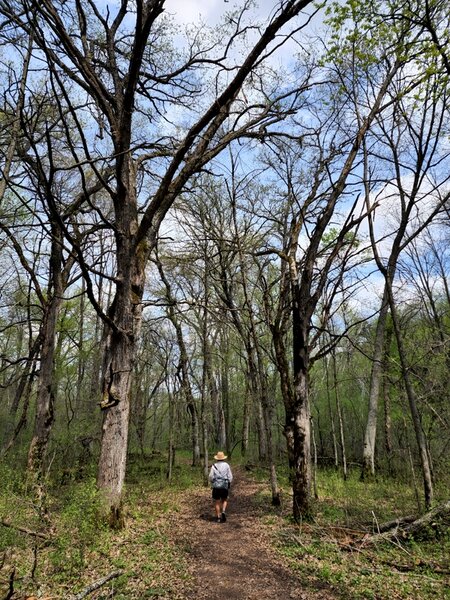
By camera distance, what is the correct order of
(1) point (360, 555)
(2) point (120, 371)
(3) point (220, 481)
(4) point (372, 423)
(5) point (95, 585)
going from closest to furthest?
(5) point (95, 585), (1) point (360, 555), (2) point (120, 371), (3) point (220, 481), (4) point (372, 423)

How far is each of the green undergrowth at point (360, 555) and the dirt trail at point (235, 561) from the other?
0.83 ft

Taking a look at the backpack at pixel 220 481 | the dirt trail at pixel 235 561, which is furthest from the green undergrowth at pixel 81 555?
the backpack at pixel 220 481

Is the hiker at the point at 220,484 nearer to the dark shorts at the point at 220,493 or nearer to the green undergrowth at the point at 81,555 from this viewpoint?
the dark shorts at the point at 220,493

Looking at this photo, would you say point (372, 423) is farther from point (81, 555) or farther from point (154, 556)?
point (81, 555)

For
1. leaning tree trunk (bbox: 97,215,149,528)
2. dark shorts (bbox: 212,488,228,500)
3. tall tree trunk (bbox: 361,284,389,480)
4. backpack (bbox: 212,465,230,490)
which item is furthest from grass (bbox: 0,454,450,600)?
tall tree trunk (bbox: 361,284,389,480)

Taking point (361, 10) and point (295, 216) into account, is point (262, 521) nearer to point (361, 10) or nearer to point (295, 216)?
point (295, 216)

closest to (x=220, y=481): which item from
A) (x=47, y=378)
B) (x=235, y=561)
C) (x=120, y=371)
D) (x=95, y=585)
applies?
(x=235, y=561)

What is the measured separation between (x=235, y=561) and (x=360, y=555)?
78.1 inches

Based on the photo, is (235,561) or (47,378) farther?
(47,378)

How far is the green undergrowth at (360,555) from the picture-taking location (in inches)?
183

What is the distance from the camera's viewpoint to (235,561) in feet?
19.2

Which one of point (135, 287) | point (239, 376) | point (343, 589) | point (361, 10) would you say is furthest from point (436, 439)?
point (239, 376)

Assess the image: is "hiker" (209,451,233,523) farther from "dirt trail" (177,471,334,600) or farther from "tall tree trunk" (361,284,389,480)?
"tall tree trunk" (361,284,389,480)

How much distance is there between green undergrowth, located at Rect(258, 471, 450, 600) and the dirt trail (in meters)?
0.25
